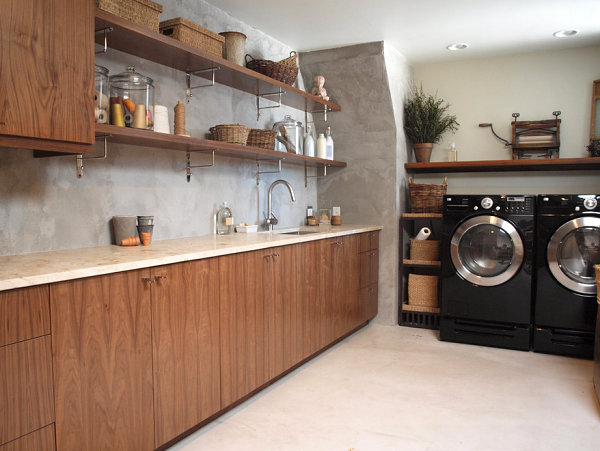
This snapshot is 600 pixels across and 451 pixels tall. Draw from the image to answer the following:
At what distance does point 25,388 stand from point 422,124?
3870 millimetres

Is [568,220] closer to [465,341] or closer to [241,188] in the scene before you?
[465,341]

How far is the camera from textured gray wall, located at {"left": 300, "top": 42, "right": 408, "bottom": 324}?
4320 millimetres

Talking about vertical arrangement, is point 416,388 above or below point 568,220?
below

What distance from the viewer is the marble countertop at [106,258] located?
5.33ft

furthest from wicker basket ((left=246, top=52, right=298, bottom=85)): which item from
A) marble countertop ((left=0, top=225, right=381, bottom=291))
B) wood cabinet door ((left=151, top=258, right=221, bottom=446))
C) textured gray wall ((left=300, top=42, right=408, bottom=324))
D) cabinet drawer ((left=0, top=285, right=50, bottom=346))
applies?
cabinet drawer ((left=0, top=285, right=50, bottom=346))

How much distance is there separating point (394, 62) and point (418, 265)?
1822 mm

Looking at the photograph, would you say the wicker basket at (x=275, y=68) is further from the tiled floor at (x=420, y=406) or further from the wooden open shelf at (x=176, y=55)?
the tiled floor at (x=420, y=406)

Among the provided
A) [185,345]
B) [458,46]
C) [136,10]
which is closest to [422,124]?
[458,46]

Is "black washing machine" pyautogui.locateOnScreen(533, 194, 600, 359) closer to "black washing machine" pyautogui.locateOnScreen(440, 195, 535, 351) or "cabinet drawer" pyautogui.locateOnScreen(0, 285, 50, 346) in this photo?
"black washing machine" pyautogui.locateOnScreen(440, 195, 535, 351)

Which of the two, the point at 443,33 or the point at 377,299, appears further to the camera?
the point at 377,299

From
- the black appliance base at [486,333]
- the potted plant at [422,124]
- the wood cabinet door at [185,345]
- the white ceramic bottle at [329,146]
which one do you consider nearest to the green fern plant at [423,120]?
the potted plant at [422,124]

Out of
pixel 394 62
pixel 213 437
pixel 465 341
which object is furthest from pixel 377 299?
pixel 213 437

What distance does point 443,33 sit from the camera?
393 centimetres

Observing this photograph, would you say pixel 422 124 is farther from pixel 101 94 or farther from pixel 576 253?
pixel 101 94
